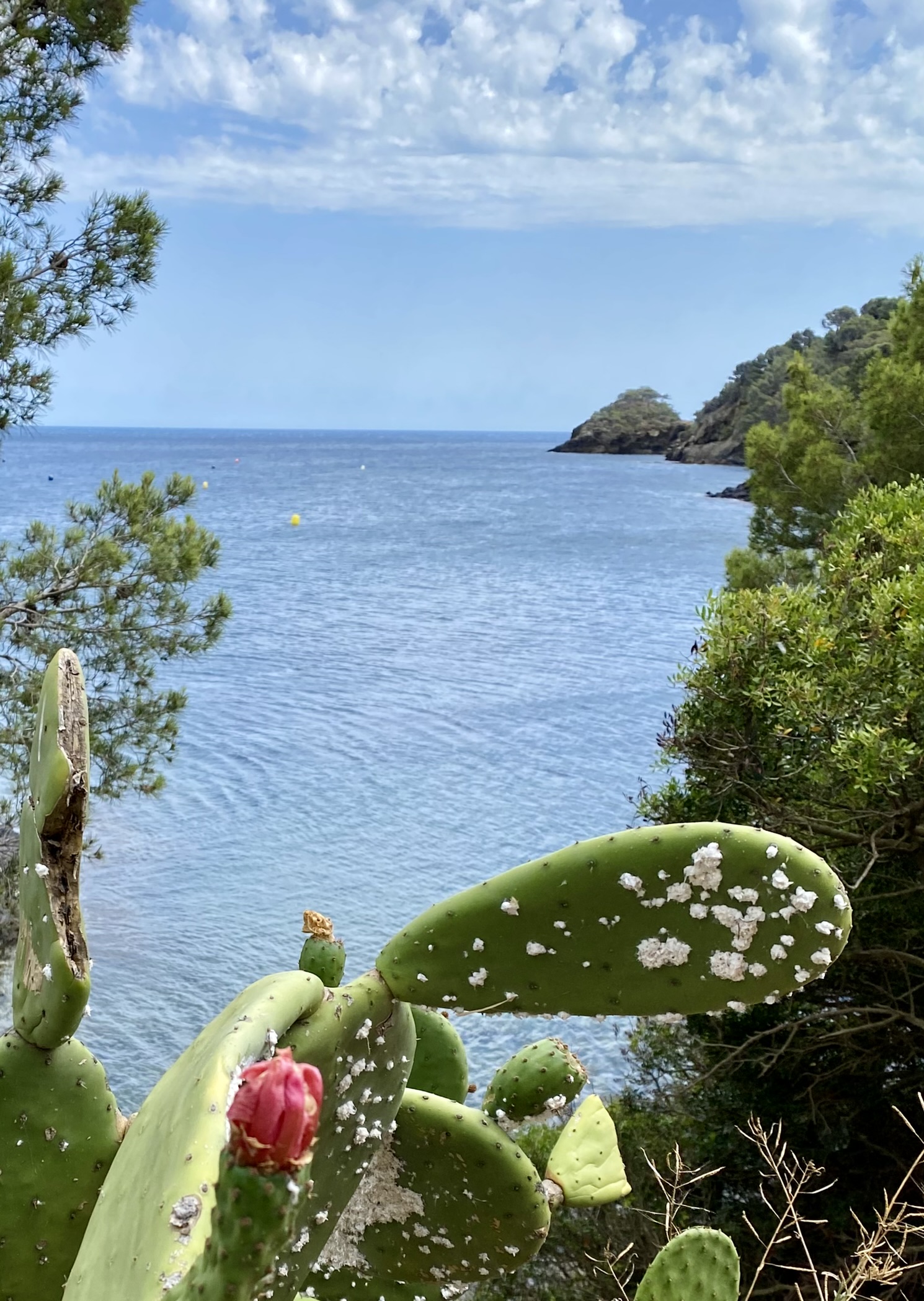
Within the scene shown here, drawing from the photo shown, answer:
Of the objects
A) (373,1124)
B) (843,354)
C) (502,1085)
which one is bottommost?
(502,1085)

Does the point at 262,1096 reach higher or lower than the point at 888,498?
lower

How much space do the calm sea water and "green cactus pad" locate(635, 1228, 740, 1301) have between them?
482 cm

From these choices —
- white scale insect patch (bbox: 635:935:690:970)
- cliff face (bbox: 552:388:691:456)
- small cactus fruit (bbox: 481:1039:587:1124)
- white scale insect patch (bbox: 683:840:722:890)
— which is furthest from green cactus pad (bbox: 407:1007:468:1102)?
cliff face (bbox: 552:388:691:456)

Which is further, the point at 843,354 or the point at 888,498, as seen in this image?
the point at 843,354

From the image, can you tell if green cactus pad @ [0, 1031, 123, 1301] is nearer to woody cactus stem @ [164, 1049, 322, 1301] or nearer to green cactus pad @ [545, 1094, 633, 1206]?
woody cactus stem @ [164, 1049, 322, 1301]

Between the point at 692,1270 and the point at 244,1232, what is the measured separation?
61.3 inches

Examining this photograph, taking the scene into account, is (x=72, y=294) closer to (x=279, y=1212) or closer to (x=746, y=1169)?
(x=746, y=1169)

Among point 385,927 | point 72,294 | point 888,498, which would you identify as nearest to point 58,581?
point 72,294

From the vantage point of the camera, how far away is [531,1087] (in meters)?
Result: 2.19

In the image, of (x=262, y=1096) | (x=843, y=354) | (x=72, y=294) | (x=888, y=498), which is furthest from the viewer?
(x=843, y=354)

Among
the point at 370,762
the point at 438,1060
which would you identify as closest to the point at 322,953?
the point at 438,1060

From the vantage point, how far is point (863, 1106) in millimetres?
4496

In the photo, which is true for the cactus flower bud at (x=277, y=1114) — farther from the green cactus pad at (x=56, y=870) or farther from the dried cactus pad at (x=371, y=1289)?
the dried cactus pad at (x=371, y=1289)

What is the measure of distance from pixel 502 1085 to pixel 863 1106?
291 centimetres
